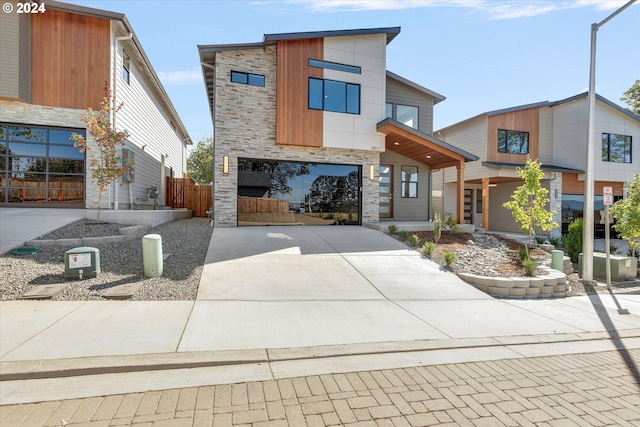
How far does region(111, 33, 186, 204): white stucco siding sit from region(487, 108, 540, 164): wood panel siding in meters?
17.1

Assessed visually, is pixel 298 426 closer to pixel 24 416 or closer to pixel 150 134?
pixel 24 416

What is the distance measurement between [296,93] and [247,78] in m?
1.93

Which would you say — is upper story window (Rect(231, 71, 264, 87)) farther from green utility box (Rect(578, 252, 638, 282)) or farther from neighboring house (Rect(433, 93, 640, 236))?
green utility box (Rect(578, 252, 638, 282))

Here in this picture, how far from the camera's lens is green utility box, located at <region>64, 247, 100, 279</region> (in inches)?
225

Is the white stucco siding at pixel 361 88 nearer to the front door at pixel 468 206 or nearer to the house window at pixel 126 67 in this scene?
the house window at pixel 126 67

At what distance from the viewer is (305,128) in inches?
495

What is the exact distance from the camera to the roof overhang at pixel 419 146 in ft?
41.9

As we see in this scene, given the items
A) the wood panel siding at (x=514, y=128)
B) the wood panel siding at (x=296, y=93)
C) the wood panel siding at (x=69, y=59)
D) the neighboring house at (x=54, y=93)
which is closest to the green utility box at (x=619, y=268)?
the wood panel siding at (x=514, y=128)

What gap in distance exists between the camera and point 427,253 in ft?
29.7

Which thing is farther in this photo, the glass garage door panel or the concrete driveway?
the glass garage door panel

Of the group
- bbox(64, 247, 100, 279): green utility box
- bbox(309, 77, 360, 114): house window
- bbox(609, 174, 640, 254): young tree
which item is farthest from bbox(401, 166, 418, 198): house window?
bbox(64, 247, 100, 279): green utility box

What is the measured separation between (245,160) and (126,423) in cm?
1070

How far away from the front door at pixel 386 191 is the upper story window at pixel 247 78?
6.81 meters

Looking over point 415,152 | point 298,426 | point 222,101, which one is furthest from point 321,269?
point 415,152
